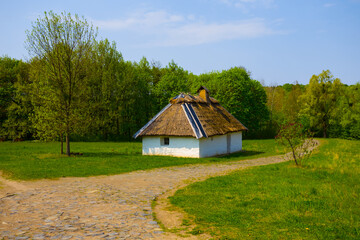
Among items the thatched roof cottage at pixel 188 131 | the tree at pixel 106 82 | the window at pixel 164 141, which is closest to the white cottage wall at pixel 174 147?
the thatched roof cottage at pixel 188 131

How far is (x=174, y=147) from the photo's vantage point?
26031 millimetres

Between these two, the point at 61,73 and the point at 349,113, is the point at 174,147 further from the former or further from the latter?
the point at 349,113

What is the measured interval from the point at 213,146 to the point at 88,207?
18138mm

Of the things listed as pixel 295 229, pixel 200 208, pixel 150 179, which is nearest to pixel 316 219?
pixel 295 229

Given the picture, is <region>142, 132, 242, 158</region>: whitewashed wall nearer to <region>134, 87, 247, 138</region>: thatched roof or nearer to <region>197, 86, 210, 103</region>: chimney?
<region>134, 87, 247, 138</region>: thatched roof

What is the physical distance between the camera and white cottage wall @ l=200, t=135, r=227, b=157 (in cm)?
2536

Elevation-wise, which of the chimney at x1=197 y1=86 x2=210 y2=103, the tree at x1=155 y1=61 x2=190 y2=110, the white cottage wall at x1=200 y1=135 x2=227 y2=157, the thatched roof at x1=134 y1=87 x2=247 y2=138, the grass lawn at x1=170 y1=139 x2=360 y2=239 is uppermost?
the tree at x1=155 y1=61 x2=190 y2=110

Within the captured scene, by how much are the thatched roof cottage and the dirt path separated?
9289 mm

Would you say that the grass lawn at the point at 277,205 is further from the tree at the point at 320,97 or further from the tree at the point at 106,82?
the tree at the point at 320,97

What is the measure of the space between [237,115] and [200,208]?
3990 centimetres

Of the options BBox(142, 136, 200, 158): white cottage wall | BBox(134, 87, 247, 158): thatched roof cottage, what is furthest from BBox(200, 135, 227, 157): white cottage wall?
BBox(142, 136, 200, 158): white cottage wall

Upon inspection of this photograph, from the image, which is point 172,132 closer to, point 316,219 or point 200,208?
point 200,208

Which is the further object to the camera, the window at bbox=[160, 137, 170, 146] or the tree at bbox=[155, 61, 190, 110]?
the tree at bbox=[155, 61, 190, 110]

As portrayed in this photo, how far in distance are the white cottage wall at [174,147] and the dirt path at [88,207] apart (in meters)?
9.16
